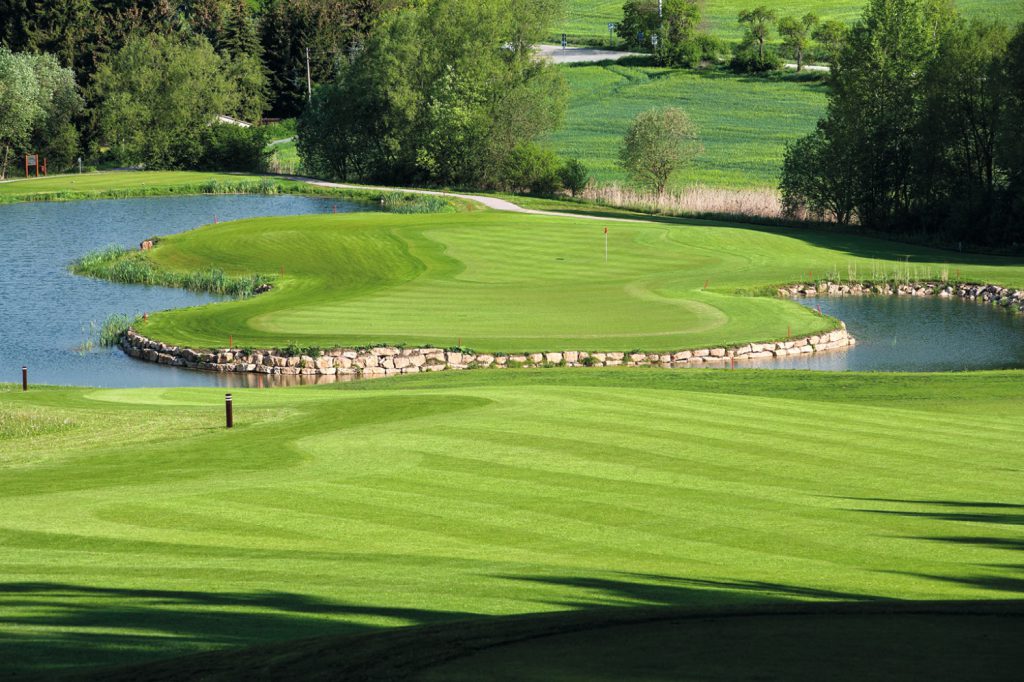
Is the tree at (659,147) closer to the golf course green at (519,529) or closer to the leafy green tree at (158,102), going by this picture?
the leafy green tree at (158,102)

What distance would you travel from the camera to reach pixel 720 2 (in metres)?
171

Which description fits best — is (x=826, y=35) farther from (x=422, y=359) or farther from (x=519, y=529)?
(x=519, y=529)

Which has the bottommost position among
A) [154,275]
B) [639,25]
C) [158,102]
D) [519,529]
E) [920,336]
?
[920,336]

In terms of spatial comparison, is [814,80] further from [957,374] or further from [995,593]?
[995,593]

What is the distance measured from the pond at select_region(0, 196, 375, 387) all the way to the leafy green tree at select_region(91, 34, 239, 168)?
63.6 feet

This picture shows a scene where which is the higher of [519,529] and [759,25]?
[759,25]

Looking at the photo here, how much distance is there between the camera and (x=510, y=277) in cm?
5147

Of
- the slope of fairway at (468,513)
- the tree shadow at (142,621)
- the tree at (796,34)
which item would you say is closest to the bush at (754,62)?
the tree at (796,34)

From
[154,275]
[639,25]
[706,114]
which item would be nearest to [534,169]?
[154,275]

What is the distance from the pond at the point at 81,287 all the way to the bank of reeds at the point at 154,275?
3.09 ft

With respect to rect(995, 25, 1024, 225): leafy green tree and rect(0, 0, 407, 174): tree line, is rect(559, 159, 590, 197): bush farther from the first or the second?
rect(0, 0, 407, 174): tree line

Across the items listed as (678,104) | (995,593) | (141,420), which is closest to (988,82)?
(141,420)

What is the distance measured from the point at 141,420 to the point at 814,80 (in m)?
113

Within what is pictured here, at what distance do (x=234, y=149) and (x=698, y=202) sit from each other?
47.0m
